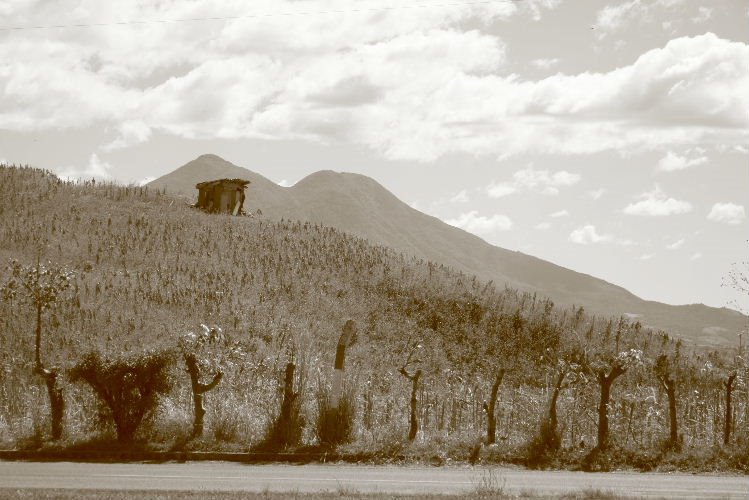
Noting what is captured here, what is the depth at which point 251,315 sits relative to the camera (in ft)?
135

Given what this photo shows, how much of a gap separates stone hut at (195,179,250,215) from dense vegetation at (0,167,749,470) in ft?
11.2

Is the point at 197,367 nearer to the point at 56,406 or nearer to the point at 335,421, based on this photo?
the point at 56,406

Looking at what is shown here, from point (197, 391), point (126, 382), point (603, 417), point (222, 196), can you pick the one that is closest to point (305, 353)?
point (197, 391)

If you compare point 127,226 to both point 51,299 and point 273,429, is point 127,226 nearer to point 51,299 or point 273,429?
point 51,299

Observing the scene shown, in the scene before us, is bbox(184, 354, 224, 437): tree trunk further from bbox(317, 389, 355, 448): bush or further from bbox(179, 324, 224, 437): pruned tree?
bbox(317, 389, 355, 448): bush

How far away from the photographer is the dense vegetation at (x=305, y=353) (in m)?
18.5

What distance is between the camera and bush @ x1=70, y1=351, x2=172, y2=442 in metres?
18.7

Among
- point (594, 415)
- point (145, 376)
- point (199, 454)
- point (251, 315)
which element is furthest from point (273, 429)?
point (251, 315)

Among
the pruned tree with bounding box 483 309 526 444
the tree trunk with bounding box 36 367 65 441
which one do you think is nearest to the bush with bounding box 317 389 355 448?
the tree trunk with bounding box 36 367 65 441

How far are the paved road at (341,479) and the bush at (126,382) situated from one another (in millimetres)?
2527

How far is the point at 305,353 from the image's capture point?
23.5 metres

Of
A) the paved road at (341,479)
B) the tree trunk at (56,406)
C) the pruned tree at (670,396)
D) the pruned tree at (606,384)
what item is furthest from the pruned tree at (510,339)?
the tree trunk at (56,406)

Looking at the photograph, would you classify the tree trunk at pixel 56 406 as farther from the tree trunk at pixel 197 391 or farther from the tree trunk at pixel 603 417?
the tree trunk at pixel 603 417

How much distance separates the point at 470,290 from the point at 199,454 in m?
35.1
